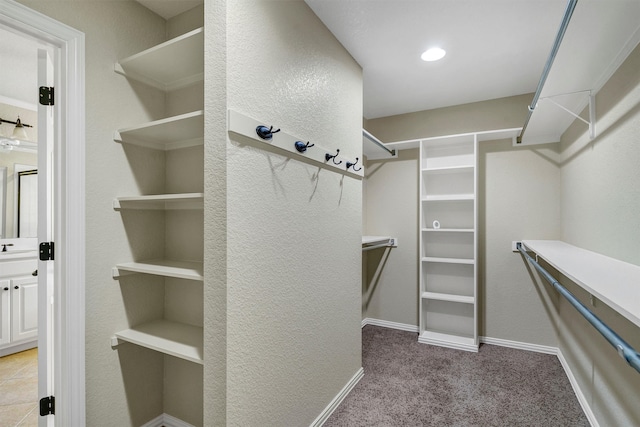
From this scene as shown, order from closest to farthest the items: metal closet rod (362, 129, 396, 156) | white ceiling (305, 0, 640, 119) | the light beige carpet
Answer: white ceiling (305, 0, 640, 119)
the light beige carpet
metal closet rod (362, 129, 396, 156)

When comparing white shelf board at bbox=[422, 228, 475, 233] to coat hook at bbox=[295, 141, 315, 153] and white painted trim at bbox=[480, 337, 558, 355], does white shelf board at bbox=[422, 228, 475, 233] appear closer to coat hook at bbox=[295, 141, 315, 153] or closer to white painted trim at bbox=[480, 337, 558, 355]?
white painted trim at bbox=[480, 337, 558, 355]

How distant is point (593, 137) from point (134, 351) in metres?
3.13

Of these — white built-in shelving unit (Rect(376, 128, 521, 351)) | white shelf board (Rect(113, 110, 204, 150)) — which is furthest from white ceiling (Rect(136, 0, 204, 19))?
white built-in shelving unit (Rect(376, 128, 521, 351))

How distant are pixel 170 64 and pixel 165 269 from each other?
1.13m

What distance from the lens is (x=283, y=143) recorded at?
4.96 feet

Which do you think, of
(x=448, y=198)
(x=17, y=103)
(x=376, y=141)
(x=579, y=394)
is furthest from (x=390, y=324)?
(x=17, y=103)

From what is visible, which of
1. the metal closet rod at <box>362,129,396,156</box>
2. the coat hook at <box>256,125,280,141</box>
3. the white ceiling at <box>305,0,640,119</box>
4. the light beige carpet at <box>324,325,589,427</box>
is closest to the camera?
the coat hook at <box>256,125,280,141</box>

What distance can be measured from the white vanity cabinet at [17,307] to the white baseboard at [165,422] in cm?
211

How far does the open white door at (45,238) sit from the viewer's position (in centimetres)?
148

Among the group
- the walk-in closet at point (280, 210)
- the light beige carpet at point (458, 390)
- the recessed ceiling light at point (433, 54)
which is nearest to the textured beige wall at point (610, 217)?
the walk-in closet at point (280, 210)

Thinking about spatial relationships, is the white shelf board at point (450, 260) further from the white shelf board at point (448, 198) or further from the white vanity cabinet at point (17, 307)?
the white vanity cabinet at point (17, 307)

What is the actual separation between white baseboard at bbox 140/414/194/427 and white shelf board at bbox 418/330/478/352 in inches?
90.1

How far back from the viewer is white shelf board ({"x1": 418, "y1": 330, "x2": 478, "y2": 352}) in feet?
9.56

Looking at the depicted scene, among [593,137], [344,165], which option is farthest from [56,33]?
[593,137]
